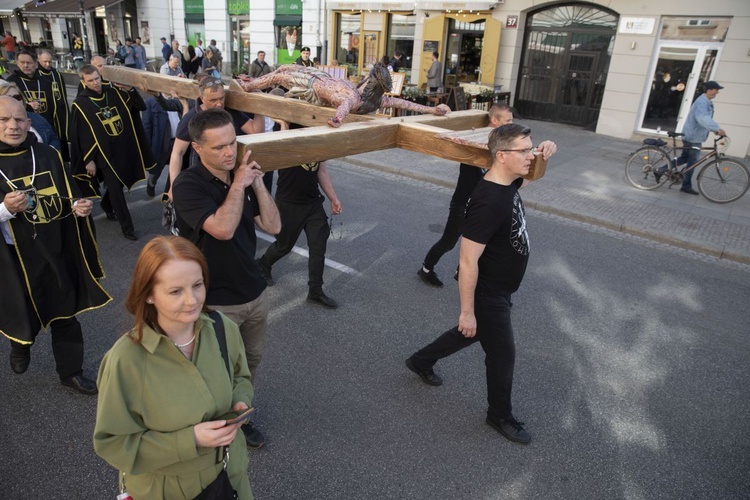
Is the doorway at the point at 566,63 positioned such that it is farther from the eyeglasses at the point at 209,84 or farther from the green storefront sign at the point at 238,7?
the eyeglasses at the point at 209,84

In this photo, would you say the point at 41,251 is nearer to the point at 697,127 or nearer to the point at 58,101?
the point at 58,101

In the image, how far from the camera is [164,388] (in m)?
1.73

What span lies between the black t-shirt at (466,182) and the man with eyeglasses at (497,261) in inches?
66.7

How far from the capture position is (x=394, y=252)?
6.28 metres

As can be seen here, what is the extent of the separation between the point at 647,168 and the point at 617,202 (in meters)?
1.41

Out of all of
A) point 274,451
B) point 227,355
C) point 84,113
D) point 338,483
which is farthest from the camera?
point 84,113

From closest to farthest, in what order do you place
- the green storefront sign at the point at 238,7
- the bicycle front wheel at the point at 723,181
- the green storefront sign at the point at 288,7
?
the bicycle front wheel at the point at 723,181 < the green storefront sign at the point at 288,7 < the green storefront sign at the point at 238,7

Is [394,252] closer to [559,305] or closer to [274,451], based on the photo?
[559,305]

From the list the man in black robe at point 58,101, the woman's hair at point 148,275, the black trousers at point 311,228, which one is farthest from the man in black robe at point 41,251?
the man in black robe at point 58,101

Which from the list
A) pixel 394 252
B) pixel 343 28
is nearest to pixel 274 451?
pixel 394 252

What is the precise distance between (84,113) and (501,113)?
4450 mm

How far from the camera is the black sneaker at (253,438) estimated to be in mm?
3166

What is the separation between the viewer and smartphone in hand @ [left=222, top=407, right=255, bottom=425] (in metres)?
1.78

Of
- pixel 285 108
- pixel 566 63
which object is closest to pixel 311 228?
pixel 285 108
